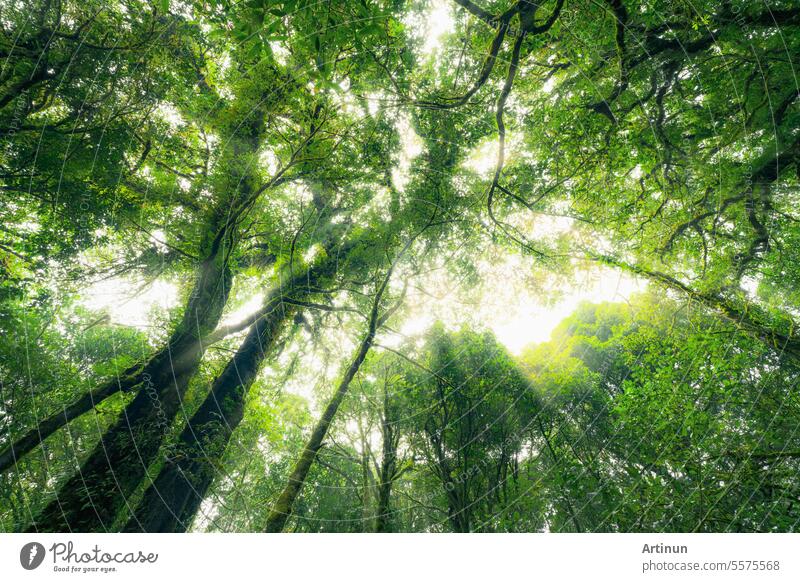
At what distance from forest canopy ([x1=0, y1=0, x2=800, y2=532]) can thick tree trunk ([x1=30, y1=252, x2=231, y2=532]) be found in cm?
4

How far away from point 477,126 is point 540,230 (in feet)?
8.25

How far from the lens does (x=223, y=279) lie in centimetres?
572

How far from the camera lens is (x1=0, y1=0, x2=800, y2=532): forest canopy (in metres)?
3.81

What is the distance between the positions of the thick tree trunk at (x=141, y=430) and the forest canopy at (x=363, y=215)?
41 millimetres

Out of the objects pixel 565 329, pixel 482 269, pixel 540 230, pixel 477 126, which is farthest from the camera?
pixel 565 329

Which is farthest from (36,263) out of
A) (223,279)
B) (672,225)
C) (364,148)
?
(672,225)
